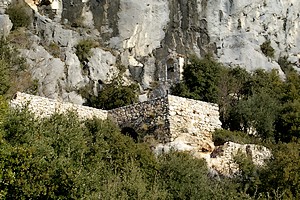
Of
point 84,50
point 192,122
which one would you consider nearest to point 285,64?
point 84,50

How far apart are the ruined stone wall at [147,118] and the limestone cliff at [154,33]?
1287 centimetres

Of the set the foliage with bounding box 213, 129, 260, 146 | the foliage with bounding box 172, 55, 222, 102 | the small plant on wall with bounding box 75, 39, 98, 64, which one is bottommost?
the small plant on wall with bounding box 75, 39, 98, 64

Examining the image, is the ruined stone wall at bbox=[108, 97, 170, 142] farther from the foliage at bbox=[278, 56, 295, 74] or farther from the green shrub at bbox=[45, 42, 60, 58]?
the foliage at bbox=[278, 56, 295, 74]

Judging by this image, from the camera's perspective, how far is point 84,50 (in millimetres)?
44188

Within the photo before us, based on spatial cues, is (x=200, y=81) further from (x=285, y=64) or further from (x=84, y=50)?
(x=285, y=64)

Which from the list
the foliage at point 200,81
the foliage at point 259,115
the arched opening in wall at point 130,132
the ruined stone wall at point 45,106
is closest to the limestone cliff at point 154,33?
the foliage at point 200,81

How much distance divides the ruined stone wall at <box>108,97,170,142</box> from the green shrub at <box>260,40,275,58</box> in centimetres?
2430

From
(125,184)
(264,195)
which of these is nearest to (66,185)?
(125,184)

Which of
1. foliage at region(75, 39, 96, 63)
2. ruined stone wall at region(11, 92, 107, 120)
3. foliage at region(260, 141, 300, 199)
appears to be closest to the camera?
foliage at region(260, 141, 300, 199)

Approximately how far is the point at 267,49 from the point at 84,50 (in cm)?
1698

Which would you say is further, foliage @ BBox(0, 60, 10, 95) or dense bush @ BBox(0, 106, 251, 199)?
foliage @ BBox(0, 60, 10, 95)

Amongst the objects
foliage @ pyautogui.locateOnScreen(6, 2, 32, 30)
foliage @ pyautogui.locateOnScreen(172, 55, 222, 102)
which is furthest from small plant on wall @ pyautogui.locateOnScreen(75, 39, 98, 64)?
foliage @ pyautogui.locateOnScreen(172, 55, 222, 102)

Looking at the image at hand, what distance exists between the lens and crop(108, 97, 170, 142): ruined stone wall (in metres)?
28.6

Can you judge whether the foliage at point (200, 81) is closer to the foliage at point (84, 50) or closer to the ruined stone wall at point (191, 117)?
the ruined stone wall at point (191, 117)
